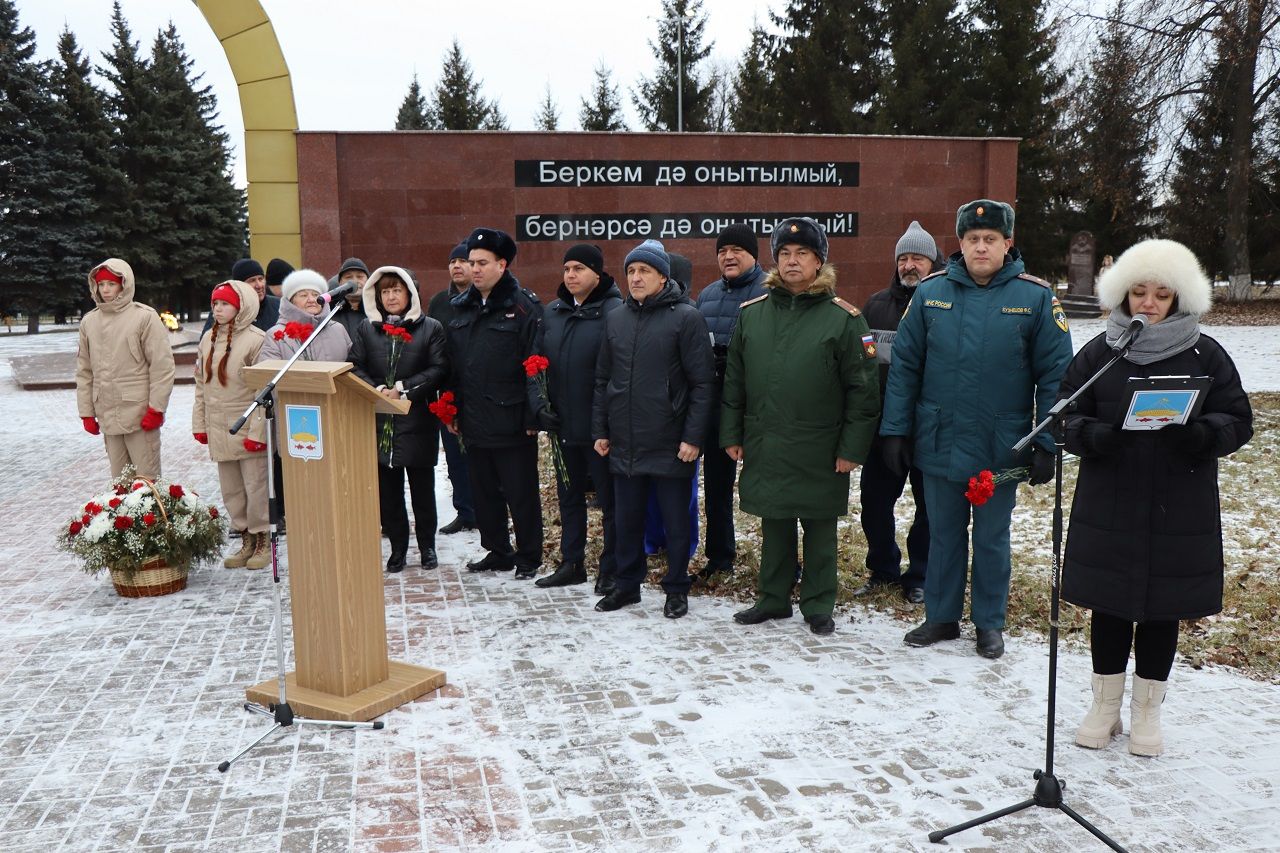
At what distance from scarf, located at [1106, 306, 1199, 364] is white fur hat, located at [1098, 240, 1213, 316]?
1.8 inches

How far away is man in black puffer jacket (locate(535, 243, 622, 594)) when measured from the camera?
5.80 m

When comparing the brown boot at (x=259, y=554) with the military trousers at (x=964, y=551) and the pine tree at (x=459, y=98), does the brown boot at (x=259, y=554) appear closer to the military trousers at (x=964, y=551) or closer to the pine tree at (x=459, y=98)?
the military trousers at (x=964, y=551)

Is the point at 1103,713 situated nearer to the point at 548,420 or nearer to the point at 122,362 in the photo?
the point at 548,420

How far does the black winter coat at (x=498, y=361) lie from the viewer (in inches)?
237

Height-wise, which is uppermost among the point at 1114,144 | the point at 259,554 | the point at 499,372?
the point at 1114,144

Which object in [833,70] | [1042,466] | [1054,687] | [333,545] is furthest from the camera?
[833,70]

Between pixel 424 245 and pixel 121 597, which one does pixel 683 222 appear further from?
pixel 121 597

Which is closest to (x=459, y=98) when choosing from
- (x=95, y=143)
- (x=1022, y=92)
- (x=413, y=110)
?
(x=413, y=110)

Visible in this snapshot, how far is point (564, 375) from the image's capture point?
230 inches

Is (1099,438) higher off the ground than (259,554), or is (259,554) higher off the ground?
(1099,438)

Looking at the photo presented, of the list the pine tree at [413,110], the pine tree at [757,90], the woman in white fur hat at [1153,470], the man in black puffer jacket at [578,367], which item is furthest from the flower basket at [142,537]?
the pine tree at [413,110]

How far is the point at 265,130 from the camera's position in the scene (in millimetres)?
12539

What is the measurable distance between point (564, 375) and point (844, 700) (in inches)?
97.9

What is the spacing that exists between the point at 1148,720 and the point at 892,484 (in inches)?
84.5
